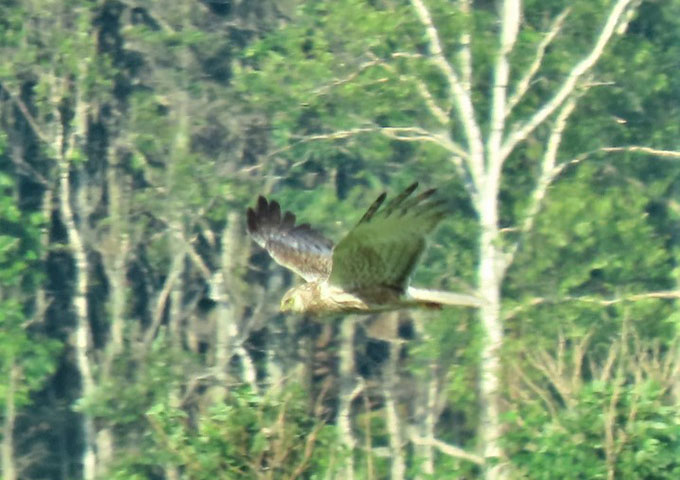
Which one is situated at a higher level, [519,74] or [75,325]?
[519,74]

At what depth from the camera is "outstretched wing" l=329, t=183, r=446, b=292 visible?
7.23 metres

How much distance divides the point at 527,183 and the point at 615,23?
2680 mm

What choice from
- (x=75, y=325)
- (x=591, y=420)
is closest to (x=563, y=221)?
(x=75, y=325)

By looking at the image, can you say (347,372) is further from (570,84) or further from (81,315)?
(570,84)

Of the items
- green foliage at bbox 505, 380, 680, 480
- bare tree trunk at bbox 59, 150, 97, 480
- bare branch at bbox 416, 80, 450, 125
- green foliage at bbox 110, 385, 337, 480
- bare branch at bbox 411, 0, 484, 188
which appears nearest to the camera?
green foliage at bbox 110, 385, 337, 480

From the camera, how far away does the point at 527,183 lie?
2159 cm

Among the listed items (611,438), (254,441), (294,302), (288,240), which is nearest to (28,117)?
(611,438)

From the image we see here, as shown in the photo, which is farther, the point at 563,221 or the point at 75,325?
the point at 75,325

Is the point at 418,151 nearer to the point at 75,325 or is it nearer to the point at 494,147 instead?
the point at 494,147

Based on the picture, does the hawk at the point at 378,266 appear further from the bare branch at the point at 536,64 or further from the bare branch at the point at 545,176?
the bare branch at the point at 545,176

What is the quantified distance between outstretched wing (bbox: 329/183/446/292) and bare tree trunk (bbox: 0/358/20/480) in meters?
14.3

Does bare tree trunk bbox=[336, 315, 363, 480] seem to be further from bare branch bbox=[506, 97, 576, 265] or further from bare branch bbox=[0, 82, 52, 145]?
bare branch bbox=[0, 82, 52, 145]

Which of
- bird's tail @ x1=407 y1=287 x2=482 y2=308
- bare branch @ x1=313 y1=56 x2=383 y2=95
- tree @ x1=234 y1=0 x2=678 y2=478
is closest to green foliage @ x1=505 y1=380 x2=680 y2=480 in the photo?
bird's tail @ x1=407 y1=287 x2=482 y2=308

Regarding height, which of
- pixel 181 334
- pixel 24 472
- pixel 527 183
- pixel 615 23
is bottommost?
pixel 24 472
